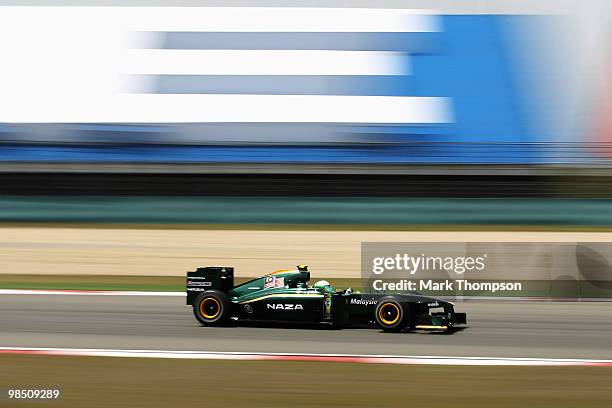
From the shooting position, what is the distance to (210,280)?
9922mm

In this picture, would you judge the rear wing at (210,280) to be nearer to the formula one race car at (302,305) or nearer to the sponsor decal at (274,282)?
the formula one race car at (302,305)

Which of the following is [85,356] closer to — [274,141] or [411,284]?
[411,284]

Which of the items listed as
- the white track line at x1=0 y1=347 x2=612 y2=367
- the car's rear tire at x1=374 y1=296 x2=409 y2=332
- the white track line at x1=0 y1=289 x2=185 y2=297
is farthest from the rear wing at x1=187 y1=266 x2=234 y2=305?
the white track line at x1=0 y1=289 x2=185 y2=297

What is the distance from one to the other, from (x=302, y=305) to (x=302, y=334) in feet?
1.10

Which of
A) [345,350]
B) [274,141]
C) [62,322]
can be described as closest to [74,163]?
[274,141]

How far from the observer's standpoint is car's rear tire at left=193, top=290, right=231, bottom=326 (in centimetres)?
983

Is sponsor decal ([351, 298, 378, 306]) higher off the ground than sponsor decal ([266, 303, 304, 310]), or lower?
higher

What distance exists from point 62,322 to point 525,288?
Answer: 665 centimetres

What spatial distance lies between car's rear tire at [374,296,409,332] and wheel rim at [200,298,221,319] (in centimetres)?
177

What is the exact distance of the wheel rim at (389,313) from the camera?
9.39 metres

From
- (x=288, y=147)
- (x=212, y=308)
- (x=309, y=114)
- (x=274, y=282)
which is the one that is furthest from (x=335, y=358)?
(x=309, y=114)

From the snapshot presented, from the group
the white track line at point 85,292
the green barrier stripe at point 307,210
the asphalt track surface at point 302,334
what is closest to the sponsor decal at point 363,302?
the asphalt track surface at point 302,334

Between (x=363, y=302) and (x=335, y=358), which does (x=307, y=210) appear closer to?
(x=363, y=302)

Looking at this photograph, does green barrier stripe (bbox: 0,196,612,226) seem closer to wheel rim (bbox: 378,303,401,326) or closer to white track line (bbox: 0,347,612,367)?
wheel rim (bbox: 378,303,401,326)
